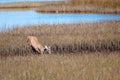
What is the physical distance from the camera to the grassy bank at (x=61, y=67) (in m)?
9.50

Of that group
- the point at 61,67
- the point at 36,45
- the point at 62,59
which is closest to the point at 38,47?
the point at 36,45

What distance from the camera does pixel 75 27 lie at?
2106 cm

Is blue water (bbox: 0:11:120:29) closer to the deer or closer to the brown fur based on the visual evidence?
the brown fur

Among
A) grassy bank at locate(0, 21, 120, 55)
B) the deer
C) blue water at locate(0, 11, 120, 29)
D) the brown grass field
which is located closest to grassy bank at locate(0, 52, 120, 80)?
the brown grass field

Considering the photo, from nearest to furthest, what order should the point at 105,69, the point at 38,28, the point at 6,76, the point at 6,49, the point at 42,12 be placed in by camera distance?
1. the point at 6,76
2. the point at 105,69
3. the point at 6,49
4. the point at 38,28
5. the point at 42,12

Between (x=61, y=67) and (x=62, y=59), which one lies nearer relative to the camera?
(x=61, y=67)

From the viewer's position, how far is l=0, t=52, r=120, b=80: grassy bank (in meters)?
9.50

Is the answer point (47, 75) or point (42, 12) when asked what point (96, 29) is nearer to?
point (47, 75)

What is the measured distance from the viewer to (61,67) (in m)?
10.8

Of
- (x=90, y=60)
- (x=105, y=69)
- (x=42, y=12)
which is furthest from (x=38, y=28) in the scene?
(x=42, y=12)

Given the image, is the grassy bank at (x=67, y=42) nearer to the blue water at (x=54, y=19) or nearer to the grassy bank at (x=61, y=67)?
the grassy bank at (x=61, y=67)

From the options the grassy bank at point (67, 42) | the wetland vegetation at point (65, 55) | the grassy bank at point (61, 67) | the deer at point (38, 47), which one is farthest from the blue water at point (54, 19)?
the grassy bank at point (61, 67)

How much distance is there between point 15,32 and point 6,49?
16.9 feet

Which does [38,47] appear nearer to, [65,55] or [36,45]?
[36,45]
